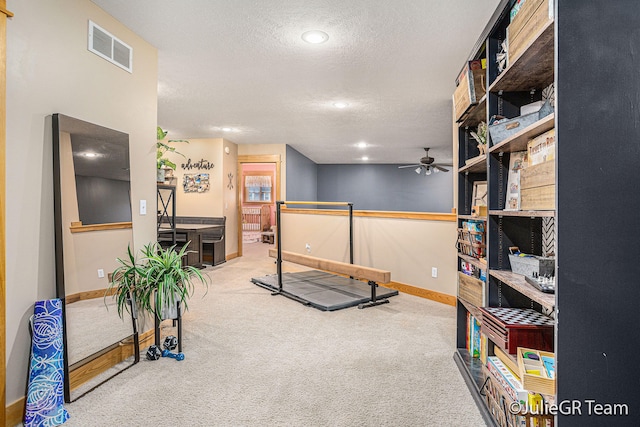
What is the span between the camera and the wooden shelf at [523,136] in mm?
1361

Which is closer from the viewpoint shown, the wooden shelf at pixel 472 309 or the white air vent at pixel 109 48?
the wooden shelf at pixel 472 309

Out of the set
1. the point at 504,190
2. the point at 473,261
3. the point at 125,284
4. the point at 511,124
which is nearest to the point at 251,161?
the point at 125,284

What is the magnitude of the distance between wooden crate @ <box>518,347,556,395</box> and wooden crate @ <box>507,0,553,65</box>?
1281 mm

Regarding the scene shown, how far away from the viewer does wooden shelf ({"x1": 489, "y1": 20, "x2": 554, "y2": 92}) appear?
1.43 meters

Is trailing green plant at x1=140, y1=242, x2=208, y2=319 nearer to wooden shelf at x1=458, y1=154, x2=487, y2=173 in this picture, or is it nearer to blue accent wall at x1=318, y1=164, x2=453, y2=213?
wooden shelf at x1=458, y1=154, x2=487, y2=173

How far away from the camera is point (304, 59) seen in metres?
3.23

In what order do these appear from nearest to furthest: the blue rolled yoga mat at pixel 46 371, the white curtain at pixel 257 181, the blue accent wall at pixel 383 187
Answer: the blue rolled yoga mat at pixel 46 371 < the white curtain at pixel 257 181 < the blue accent wall at pixel 383 187

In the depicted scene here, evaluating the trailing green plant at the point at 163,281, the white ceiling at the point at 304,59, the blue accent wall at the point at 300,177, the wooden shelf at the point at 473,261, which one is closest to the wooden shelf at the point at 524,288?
the wooden shelf at the point at 473,261

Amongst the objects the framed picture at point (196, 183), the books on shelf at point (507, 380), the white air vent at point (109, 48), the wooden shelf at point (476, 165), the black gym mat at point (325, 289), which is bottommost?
the black gym mat at point (325, 289)

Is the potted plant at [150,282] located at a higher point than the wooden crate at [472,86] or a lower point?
lower

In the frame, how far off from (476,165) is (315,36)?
1521 mm

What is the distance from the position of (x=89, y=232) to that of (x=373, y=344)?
7.23 ft

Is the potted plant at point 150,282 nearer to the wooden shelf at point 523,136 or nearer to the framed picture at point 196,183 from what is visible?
the wooden shelf at point 523,136

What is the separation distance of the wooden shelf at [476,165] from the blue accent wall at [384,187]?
874 cm
